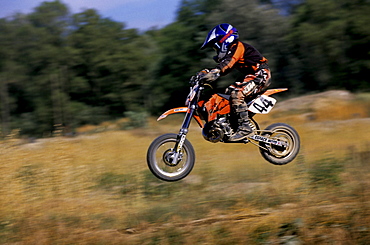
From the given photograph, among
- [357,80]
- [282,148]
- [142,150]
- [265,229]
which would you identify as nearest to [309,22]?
[357,80]

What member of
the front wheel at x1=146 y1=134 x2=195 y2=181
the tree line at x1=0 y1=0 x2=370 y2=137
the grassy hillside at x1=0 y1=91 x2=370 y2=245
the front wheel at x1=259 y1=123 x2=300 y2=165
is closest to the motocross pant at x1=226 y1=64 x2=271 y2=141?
the front wheel at x1=259 y1=123 x2=300 y2=165

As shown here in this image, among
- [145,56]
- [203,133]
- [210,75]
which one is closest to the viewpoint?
[210,75]

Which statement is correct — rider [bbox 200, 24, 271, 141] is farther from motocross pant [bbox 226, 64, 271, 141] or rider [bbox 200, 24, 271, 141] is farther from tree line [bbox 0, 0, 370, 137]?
tree line [bbox 0, 0, 370, 137]

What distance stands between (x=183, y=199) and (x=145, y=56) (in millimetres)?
50319

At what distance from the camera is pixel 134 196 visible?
7332 millimetres

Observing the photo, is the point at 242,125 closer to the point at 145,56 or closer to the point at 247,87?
the point at 247,87

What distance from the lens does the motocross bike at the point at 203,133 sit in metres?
6.92

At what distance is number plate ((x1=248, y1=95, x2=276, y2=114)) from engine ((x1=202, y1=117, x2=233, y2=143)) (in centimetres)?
57

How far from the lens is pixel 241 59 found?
741 cm

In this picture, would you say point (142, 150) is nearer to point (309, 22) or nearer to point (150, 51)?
point (309, 22)

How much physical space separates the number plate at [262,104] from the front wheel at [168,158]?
4.25 ft

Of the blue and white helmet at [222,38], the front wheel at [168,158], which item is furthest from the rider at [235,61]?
the front wheel at [168,158]

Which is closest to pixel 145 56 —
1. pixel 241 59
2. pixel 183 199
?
pixel 241 59

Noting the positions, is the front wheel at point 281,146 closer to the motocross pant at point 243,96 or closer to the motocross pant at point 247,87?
the motocross pant at point 243,96
